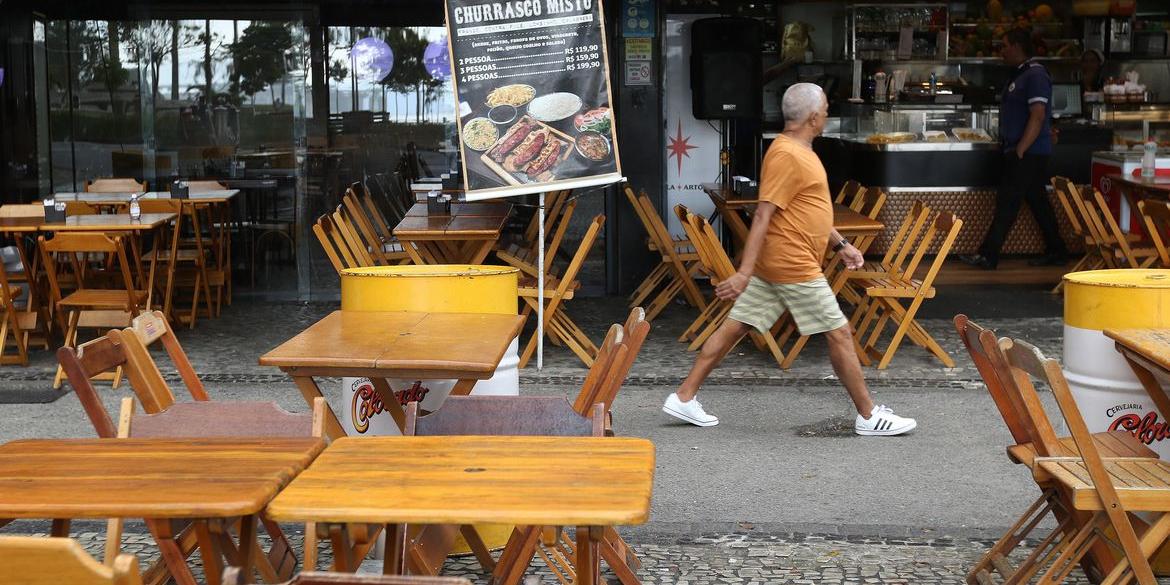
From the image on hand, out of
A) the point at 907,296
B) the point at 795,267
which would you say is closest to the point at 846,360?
the point at 795,267

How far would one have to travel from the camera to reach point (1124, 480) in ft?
12.4

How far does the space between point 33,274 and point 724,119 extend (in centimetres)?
514

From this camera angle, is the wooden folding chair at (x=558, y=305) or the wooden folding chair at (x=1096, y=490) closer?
the wooden folding chair at (x=1096, y=490)

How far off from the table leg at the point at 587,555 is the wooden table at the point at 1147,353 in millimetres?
1691

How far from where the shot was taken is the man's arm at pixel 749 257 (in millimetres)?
5863

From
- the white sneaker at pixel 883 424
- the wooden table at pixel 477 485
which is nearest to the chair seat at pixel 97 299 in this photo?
the white sneaker at pixel 883 424

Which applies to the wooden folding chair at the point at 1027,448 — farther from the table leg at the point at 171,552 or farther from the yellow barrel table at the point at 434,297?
the table leg at the point at 171,552

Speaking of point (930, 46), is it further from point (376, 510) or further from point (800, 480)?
point (376, 510)

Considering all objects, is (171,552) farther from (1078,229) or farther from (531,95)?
(1078,229)

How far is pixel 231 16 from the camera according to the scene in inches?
407

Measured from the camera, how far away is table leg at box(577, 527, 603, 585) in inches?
114

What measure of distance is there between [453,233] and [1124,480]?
15.0 feet

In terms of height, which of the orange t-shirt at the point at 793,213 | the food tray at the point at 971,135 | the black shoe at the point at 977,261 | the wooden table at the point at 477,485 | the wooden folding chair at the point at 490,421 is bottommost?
the black shoe at the point at 977,261

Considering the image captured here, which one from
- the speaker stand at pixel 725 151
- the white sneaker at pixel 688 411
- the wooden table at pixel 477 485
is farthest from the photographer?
the speaker stand at pixel 725 151
